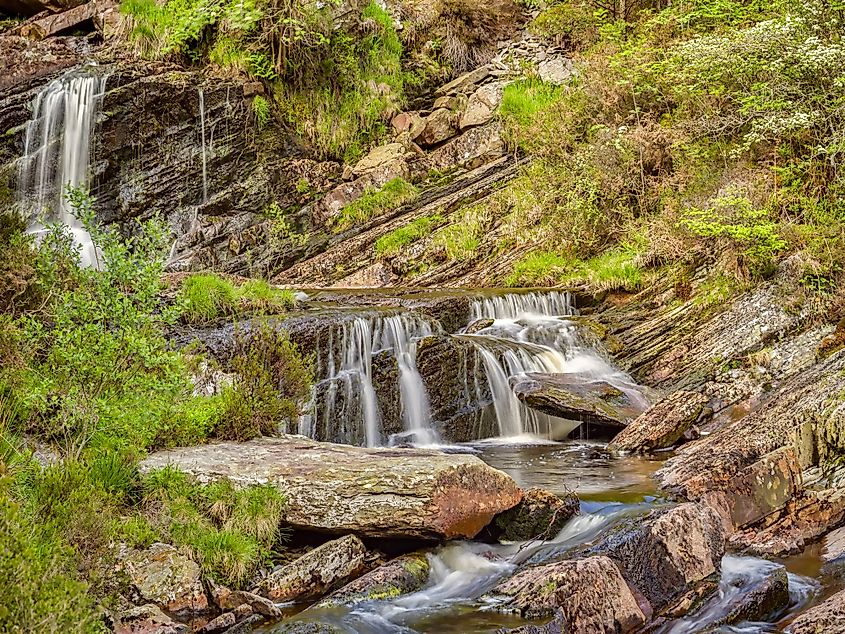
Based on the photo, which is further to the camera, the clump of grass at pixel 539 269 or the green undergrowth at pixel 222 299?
the clump of grass at pixel 539 269

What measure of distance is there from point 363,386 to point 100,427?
521 cm

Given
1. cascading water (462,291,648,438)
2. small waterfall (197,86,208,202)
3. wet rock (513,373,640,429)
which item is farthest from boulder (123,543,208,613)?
small waterfall (197,86,208,202)

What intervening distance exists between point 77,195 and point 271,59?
59.1 feet

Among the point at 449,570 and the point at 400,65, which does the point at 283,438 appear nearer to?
the point at 449,570

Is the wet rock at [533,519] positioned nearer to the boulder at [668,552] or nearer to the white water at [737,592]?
the boulder at [668,552]

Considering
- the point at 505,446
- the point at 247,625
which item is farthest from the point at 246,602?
the point at 505,446

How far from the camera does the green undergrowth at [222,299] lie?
11.3 metres

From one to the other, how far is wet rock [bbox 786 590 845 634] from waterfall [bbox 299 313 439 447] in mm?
6751

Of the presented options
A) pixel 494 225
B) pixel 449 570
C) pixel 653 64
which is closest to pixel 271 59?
pixel 494 225

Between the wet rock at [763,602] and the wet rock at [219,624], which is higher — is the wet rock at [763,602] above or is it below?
below

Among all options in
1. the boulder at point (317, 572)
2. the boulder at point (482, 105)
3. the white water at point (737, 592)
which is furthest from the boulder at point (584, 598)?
the boulder at point (482, 105)

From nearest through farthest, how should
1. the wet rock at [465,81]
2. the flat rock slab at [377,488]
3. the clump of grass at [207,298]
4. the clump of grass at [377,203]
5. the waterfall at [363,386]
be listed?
the flat rock slab at [377,488]
the waterfall at [363,386]
the clump of grass at [207,298]
the clump of grass at [377,203]
the wet rock at [465,81]

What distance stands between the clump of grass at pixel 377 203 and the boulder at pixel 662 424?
1281cm

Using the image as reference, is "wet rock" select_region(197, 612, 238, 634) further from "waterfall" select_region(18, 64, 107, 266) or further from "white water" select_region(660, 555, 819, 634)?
"waterfall" select_region(18, 64, 107, 266)
